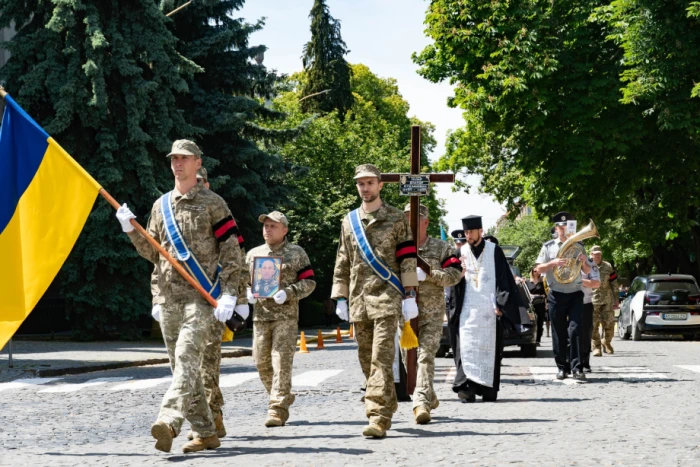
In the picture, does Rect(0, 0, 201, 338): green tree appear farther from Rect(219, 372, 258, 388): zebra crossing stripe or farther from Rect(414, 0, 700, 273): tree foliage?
Rect(219, 372, 258, 388): zebra crossing stripe

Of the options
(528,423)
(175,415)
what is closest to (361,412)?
(528,423)

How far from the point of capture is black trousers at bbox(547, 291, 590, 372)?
45.3ft

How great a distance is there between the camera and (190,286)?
26.2 feet

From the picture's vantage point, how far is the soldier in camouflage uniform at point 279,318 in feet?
32.5

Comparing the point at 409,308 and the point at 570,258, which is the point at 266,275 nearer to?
the point at 409,308

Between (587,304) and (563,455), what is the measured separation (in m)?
7.59

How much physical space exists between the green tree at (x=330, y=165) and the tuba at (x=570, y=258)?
2023 cm

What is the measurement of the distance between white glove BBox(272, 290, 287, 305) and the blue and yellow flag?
7.10 ft

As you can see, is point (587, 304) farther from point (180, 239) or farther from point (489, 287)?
point (180, 239)

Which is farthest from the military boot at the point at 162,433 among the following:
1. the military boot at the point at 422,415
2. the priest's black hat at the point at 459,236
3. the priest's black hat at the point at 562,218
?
the priest's black hat at the point at 562,218

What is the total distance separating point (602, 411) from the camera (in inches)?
408

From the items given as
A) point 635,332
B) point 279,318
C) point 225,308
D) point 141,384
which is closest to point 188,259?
point 225,308

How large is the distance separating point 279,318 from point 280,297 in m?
0.22

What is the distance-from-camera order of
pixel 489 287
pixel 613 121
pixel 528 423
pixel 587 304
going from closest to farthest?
pixel 528 423 < pixel 489 287 < pixel 587 304 < pixel 613 121
